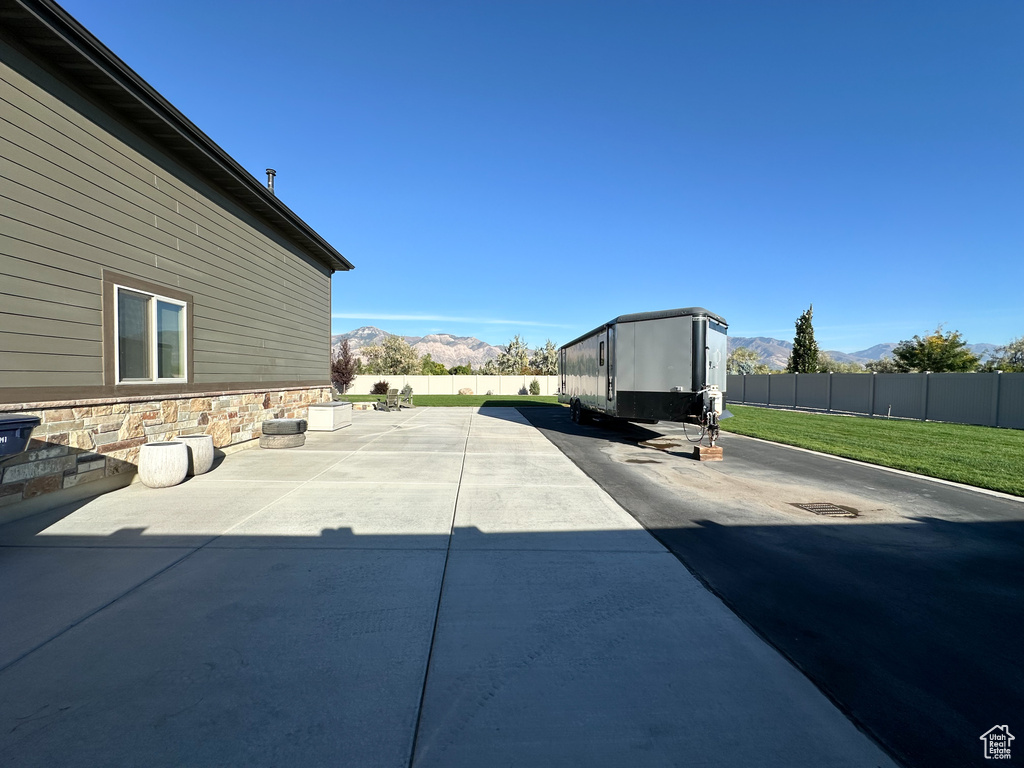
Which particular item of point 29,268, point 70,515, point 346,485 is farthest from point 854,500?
point 29,268

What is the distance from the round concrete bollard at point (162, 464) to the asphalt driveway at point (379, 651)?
123cm

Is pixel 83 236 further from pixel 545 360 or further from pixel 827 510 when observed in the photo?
pixel 545 360

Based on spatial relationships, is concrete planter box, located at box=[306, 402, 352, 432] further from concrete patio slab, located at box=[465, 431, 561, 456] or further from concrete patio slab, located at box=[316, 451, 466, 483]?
concrete patio slab, located at box=[316, 451, 466, 483]

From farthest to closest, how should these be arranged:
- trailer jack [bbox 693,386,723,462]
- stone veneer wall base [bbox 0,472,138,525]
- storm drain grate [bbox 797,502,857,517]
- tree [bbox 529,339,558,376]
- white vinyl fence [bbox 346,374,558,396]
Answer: tree [bbox 529,339,558,376] → white vinyl fence [bbox 346,374,558,396] → trailer jack [bbox 693,386,723,462] → storm drain grate [bbox 797,502,857,517] → stone veneer wall base [bbox 0,472,138,525]

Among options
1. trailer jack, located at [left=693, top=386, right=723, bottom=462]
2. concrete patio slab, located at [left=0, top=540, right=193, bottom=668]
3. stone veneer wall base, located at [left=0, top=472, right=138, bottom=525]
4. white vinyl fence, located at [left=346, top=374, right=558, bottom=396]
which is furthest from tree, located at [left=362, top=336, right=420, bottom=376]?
concrete patio slab, located at [left=0, top=540, right=193, bottom=668]

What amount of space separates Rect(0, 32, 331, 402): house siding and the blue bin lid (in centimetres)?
142

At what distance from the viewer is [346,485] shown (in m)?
7.14

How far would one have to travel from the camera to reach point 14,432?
167 inches

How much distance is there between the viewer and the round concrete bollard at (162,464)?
6.64 m

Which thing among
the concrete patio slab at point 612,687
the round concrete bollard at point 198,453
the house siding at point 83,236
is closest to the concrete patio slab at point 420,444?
the round concrete bollard at point 198,453

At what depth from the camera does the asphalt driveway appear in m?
2.21

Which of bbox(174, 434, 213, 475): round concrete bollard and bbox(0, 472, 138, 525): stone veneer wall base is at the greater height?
bbox(174, 434, 213, 475): round concrete bollard

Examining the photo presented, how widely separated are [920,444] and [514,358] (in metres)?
68.5

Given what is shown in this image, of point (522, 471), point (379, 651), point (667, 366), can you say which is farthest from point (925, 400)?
point (379, 651)
